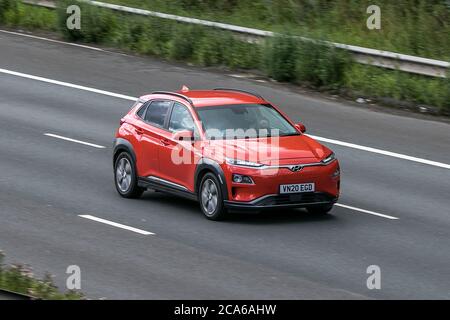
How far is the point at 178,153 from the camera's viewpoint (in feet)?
56.3

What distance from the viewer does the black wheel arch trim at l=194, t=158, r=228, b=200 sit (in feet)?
53.4

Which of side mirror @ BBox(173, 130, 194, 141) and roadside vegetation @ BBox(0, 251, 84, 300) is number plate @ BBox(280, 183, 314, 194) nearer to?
side mirror @ BBox(173, 130, 194, 141)

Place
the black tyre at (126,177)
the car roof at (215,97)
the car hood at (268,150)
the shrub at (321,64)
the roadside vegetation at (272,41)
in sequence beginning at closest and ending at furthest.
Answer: the car hood at (268,150)
the car roof at (215,97)
the black tyre at (126,177)
the roadside vegetation at (272,41)
the shrub at (321,64)

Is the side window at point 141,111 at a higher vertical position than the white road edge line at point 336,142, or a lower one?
higher

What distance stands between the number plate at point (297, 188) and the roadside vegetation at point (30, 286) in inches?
165

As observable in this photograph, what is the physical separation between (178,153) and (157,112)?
120 cm

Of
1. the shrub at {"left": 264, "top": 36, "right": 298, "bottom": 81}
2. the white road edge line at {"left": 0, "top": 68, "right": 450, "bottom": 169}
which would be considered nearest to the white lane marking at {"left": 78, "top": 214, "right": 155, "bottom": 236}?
the white road edge line at {"left": 0, "top": 68, "right": 450, "bottom": 169}

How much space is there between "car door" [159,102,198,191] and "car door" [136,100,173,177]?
126 mm

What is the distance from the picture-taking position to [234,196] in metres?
16.3

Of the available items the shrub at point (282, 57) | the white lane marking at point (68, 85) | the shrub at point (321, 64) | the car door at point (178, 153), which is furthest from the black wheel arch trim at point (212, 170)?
the shrub at point (282, 57)

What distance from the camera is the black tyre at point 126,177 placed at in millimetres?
18156

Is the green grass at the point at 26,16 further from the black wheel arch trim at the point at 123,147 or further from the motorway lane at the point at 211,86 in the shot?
the black wheel arch trim at the point at 123,147

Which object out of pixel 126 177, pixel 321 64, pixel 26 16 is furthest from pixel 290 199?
pixel 26 16
